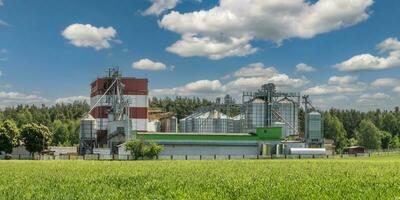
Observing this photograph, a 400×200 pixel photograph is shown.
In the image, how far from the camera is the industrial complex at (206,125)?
118 metres

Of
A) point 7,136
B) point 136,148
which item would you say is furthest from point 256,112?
point 7,136

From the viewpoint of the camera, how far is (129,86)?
139875mm

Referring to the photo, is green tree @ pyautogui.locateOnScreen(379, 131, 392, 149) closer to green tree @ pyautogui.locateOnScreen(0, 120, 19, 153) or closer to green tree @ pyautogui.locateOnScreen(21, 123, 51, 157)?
green tree @ pyautogui.locateOnScreen(21, 123, 51, 157)

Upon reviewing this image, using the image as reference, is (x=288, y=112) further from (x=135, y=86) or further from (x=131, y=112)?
(x=131, y=112)

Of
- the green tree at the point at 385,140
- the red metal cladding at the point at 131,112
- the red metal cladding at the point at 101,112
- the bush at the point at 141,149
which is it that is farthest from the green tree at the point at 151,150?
the green tree at the point at 385,140

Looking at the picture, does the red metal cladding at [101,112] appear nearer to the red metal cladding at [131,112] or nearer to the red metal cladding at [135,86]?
the red metal cladding at [131,112]

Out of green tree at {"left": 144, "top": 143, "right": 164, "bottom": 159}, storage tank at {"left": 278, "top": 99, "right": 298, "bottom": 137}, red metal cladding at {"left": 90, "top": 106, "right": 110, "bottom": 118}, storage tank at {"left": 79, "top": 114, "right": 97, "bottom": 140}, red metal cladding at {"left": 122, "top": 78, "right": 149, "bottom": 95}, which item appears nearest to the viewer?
green tree at {"left": 144, "top": 143, "right": 164, "bottom": 159}

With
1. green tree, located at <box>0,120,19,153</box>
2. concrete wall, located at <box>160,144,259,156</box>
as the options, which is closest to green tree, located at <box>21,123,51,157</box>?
green tree, located at <box>0,120,19,153</box>

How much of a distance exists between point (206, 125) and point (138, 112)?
21.0m

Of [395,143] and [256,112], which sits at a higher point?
[256,112]

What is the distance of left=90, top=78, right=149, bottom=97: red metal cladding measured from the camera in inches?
5404

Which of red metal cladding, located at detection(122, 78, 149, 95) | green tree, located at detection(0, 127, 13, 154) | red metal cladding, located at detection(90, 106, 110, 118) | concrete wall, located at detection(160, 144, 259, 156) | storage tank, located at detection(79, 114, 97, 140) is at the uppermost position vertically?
red metal cladding, located at detection(122, 78, 149, 95)

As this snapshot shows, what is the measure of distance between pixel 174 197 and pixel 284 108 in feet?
402

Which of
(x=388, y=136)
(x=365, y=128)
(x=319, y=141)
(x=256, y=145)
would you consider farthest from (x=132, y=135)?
(x=388, y=136)
